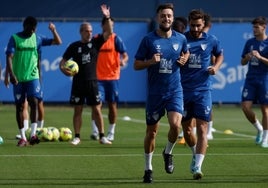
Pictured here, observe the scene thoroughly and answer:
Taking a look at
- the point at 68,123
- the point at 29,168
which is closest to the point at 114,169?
the point at 29,168

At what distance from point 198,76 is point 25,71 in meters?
5.35

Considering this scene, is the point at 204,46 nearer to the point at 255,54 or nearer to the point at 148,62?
the point at 148,62

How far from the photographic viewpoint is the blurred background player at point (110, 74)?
20.2 m

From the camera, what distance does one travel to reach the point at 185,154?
56.2ft

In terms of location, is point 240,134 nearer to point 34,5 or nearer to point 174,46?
point 174,46

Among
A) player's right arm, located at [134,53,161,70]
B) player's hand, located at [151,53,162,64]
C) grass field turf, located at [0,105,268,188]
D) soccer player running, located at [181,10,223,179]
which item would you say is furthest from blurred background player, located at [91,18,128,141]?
player's hand, located at [151,53,162,64]

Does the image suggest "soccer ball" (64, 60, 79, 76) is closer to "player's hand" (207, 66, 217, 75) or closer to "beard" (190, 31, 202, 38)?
"beard" (190, 31, 202, 38)

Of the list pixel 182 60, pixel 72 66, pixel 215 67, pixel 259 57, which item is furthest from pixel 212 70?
pixel 72 66

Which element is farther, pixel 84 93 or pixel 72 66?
pixel 84 93

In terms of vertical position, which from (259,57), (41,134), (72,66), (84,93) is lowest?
(41,134)

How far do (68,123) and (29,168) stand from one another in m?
9.66

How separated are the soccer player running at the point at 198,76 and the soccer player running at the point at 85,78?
15.5 feet

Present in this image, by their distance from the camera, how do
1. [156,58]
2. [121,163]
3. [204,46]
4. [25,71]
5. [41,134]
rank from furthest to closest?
[41,134] < [25,71] < [121,163] < [204,46] < [156,58]

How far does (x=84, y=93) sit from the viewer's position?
753 inches
